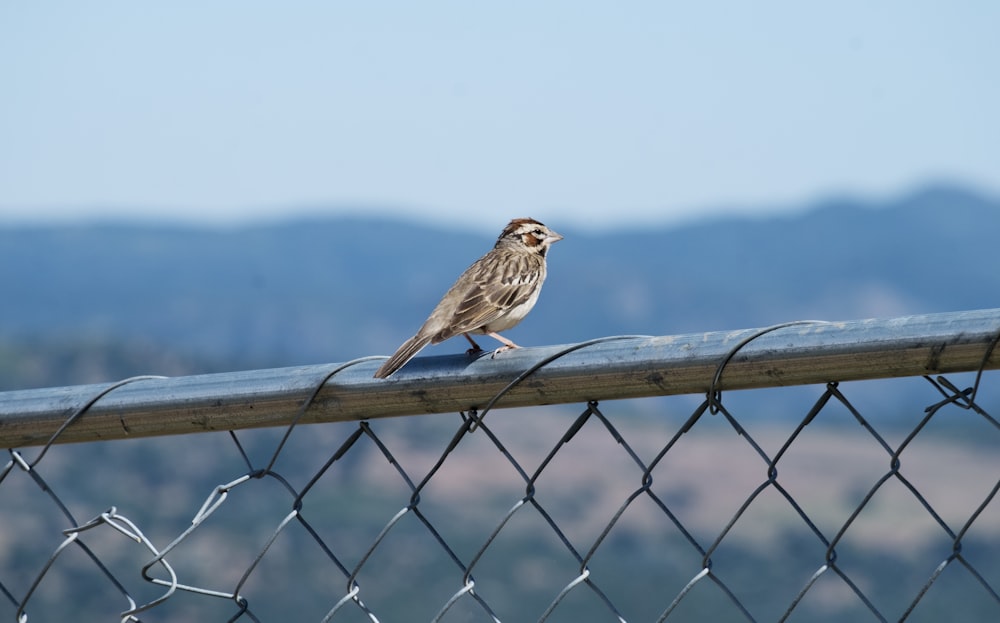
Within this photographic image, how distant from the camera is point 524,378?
262cm

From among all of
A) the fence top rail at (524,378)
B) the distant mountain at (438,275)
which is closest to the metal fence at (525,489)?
the fence top rail at (524,378)

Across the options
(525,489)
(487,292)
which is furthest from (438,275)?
(525,489)

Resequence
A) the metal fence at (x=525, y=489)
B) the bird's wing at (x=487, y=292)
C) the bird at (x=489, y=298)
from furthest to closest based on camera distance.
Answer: the bird's wing at (x=487, y=292) → the bird at (x=489, y=298) → the metal fence at (x=525, y=489)

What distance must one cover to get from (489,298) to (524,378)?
3.28 metres

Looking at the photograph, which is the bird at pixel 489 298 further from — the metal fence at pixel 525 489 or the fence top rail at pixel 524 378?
the fence top rail at pixel 524 378

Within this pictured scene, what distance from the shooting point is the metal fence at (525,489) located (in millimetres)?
2438

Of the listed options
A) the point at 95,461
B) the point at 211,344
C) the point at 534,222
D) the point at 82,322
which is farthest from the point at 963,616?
the point at 82,322

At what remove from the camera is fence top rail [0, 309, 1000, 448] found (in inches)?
90.7

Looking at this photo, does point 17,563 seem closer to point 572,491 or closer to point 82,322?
point 572,491

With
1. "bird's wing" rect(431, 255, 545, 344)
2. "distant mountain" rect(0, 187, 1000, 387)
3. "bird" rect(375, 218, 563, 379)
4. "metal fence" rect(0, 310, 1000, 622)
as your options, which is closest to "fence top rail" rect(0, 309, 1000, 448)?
"metal fence" rect(0, 310, 1000, 622)

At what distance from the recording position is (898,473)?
2.33 metres

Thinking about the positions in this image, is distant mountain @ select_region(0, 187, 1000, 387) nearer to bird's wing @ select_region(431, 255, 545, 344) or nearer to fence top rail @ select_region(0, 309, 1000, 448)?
bird's wing @ select_region(431, 255, 545, 344)

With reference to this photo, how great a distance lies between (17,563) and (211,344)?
49.9m

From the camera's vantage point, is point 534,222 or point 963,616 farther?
point 963,616
